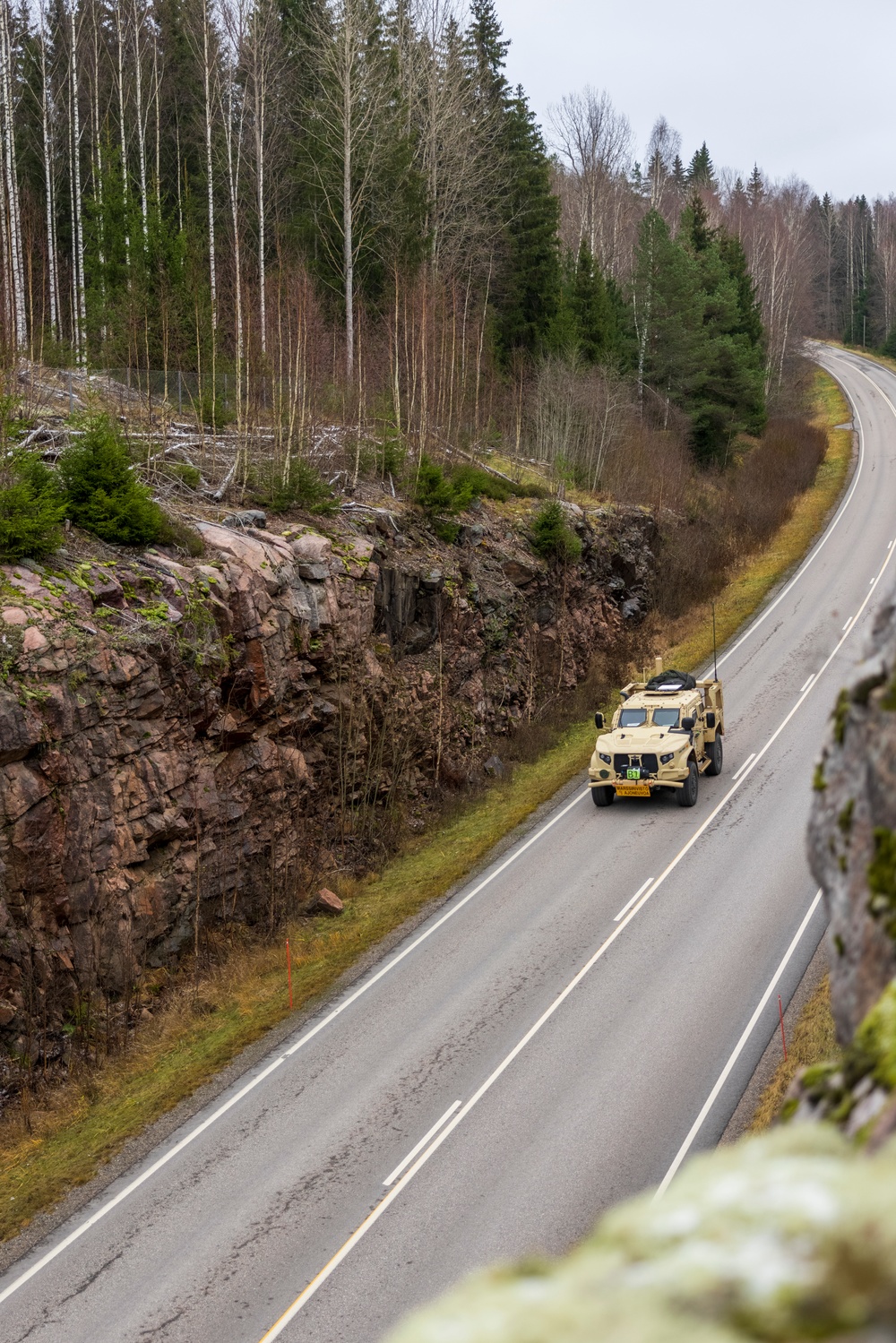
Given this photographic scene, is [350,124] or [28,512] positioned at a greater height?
[350,124]

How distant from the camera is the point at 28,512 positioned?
57.7ft

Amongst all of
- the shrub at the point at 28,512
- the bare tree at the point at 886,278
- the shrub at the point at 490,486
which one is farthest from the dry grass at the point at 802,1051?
the bare tree at the point at 886,278

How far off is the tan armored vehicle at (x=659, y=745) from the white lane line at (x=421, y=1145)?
10.6 m

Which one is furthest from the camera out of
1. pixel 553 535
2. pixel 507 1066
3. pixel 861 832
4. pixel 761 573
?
pixel 761 573

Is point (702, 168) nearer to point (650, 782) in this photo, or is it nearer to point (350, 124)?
point (350, 124)

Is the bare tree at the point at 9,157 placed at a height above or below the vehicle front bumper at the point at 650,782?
above

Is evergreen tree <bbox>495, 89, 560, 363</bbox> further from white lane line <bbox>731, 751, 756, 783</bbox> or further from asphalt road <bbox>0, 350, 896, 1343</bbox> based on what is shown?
asphalt road <bbox>0, 350, 896, 1343</bbox>

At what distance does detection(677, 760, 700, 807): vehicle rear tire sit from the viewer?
2342 cm

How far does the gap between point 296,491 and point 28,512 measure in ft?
29.8

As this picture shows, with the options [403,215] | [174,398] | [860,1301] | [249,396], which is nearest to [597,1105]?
[860,1301]

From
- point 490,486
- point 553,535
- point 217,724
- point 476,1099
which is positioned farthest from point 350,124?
point 476,1099

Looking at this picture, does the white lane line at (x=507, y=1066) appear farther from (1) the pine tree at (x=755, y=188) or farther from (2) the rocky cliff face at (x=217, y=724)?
(1) the pine tree at (x=755, y=188)

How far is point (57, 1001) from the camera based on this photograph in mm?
16453

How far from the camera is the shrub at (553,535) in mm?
33469
